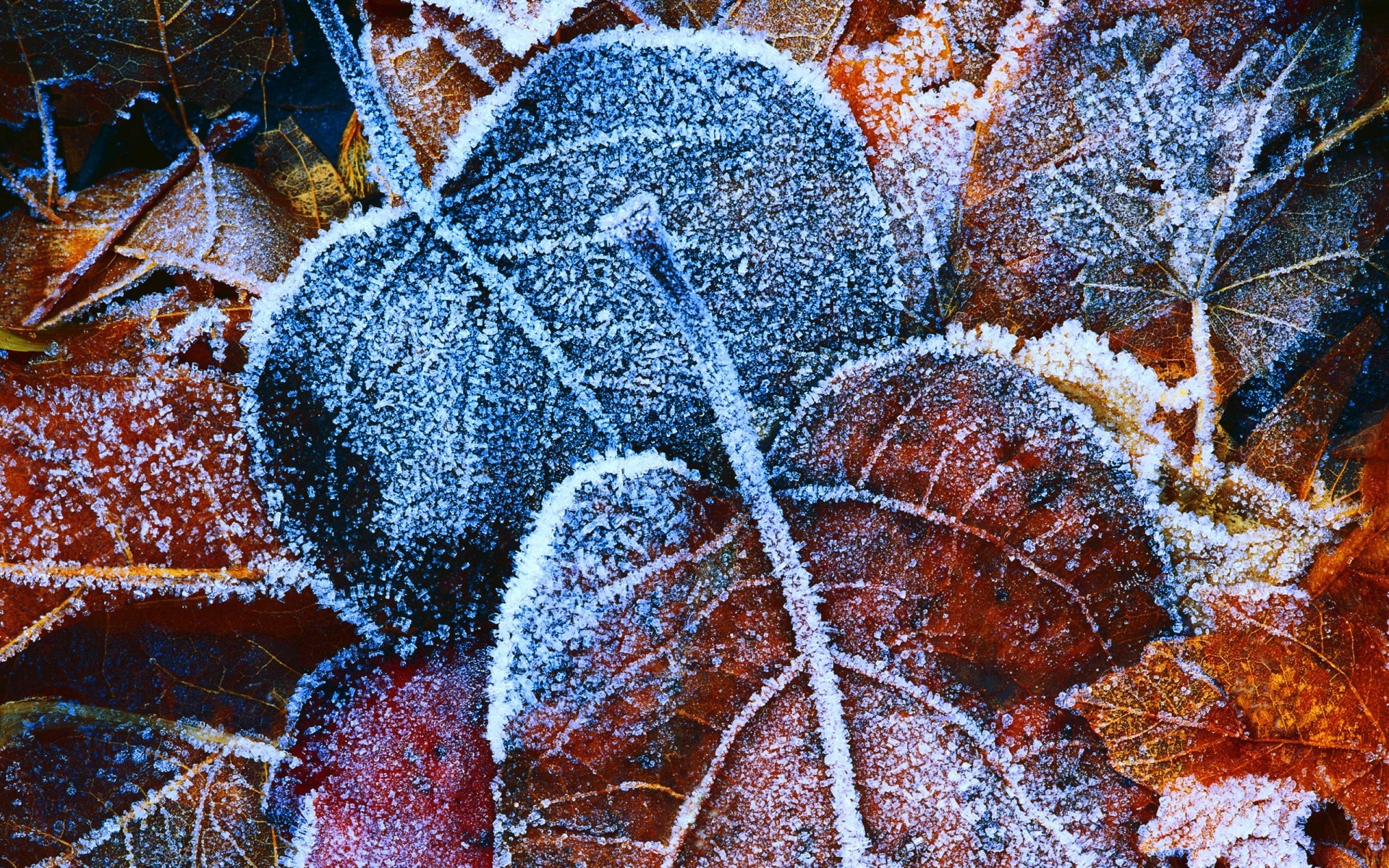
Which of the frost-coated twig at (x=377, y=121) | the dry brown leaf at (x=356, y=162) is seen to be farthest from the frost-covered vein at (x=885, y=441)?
the dry brown leaf at (x=356, y=162)

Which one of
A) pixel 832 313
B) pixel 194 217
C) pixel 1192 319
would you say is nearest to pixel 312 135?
pixel 194 217

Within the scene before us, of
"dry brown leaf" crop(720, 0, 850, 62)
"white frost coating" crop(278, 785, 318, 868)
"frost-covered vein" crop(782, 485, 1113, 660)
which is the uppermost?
"dry brown leaf" crop(720, 0, 850, 62)

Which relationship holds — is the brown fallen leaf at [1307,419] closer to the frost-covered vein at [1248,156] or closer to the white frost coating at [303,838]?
the frost-covered vein at [1248,156]

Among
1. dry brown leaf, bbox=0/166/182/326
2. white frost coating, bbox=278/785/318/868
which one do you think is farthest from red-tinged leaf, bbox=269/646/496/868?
dry brown leaf, bbox=0/166/182/326

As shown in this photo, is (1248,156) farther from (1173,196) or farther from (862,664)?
(862,664)

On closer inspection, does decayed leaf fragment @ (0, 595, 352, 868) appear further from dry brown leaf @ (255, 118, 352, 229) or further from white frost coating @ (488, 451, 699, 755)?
dry brown leaf @ (255, 118, 352, 229)

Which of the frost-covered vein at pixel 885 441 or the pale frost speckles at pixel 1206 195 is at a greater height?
the pale frost speckles at pixel 1206 195
